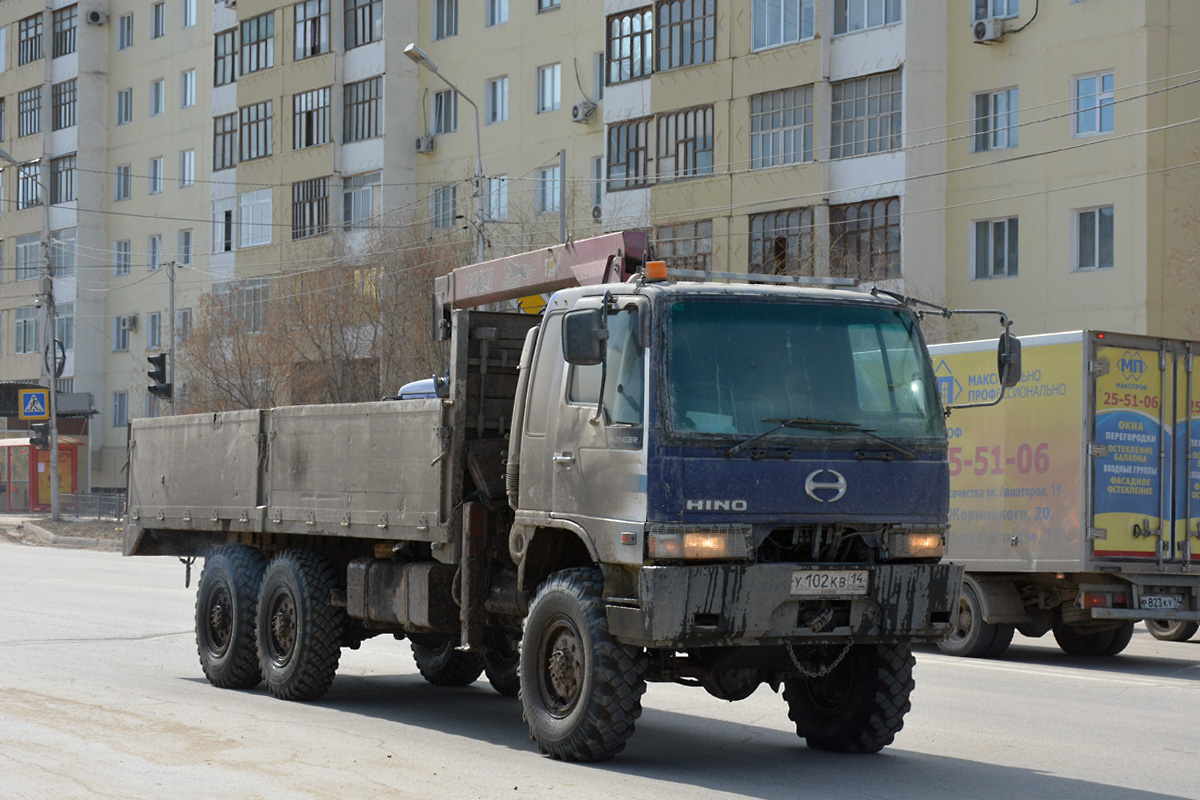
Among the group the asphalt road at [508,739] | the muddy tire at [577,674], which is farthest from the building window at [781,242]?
the muddy tire at [577,674]

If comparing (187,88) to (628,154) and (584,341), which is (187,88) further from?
(584,341)

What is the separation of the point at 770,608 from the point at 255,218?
1800 inches

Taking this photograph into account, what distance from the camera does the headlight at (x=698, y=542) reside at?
8.35 metres

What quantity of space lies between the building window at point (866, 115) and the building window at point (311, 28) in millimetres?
Answer: 20096

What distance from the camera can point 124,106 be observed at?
6450 centimetres

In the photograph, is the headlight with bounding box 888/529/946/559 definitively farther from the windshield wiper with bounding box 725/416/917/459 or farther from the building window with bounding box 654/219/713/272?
the building window with bounding box 654/219/713/272

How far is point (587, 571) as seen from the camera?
8961 millimetres

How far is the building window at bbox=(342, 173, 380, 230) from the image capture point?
4775 centimetres

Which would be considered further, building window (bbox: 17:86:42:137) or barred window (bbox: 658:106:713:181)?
building window (bbox: 17:86:42:137)

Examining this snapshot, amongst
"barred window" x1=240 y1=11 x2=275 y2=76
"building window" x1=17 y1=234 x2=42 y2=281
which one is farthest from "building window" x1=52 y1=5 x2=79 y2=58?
"barred window" x1=240 y1=11 x2=275 y2=76

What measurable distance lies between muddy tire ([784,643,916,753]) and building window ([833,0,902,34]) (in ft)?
87.0

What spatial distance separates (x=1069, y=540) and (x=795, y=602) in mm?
7155

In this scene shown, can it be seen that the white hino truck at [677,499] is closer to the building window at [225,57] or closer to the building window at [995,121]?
the building window at [995,121]

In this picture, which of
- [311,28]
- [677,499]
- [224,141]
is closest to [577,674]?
[677,499]
